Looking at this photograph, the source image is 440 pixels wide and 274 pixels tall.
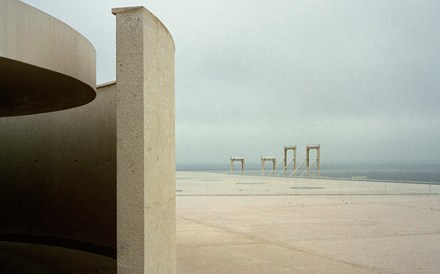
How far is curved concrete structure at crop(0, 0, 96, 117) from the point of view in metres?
4.43

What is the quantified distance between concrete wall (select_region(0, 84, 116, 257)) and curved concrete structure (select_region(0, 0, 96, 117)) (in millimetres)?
2291

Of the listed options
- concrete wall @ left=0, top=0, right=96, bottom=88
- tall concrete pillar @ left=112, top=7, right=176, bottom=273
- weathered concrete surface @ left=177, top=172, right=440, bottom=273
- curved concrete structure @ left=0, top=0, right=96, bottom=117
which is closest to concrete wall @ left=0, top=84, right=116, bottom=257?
weathered concrete surface @ left=177, top=172, right=440, bottom=273

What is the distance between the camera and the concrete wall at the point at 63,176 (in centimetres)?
957

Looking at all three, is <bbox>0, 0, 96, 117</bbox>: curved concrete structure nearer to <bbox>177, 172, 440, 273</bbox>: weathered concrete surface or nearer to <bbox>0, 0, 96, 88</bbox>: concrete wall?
<bbox>0, 0, 96, 88</bbox>: concrete wall

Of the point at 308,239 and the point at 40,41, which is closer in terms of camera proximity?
the point at 40,41

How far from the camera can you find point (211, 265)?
26.2 feet

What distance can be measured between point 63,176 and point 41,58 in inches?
242

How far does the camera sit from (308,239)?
1083 cm

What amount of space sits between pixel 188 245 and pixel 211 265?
207 centimetres

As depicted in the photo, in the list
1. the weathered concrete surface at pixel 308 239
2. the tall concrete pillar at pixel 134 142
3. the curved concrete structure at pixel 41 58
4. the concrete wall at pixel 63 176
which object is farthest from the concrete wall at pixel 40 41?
the weathered concrete surface at pixel 308 239

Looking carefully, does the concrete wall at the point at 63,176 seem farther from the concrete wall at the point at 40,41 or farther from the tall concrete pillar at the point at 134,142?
the tall concrete pillar at the point at 134,142

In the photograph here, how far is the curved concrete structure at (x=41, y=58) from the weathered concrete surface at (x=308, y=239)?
3777mm

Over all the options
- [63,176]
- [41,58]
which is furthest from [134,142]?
[63,176]

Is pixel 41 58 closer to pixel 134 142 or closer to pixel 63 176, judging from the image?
pixel 134 142
